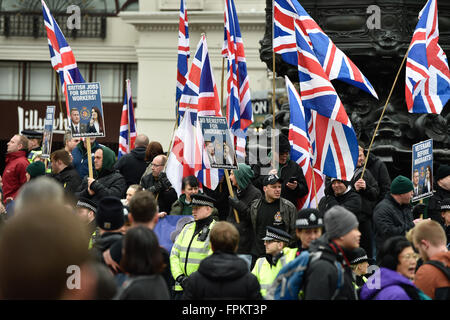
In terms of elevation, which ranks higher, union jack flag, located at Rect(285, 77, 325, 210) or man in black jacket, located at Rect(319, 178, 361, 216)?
union jack flag, located at Rect(285, 77, 325, 210)

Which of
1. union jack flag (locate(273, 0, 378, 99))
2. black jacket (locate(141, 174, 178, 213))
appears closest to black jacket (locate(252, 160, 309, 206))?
union jack flag (locate(273, 0, 378, 99))

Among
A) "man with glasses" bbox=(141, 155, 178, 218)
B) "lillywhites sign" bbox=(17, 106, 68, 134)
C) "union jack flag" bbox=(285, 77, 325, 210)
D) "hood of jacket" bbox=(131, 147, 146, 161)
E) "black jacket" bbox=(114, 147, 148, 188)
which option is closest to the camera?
"union jack flag" bbox=(285, 77, 325, 210)

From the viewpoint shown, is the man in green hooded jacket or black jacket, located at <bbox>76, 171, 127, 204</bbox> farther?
the man in green hooded jacket

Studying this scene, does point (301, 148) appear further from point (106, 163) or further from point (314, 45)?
point (106, 163)

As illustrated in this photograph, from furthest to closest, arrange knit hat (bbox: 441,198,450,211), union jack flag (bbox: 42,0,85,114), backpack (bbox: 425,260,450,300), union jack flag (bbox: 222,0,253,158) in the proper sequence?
union jack flag (bbox: 222,0,253,158) → union jack flag (bbox: 42,0,85,114) → knit hat (bbox: 441,198,450,211) → backpack (bbox: 425,260,450,300)

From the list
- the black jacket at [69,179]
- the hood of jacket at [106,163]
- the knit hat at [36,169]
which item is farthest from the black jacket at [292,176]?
the knit hat at [36,169]

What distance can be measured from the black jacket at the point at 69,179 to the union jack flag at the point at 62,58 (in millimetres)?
1215

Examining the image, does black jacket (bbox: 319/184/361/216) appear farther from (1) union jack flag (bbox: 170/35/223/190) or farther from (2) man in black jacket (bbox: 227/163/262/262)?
(1) union jack flag (bbox: 170/35/223/190)

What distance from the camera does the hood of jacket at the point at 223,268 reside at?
241 inches

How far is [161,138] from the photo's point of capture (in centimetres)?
2978

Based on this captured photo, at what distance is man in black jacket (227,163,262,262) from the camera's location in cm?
929

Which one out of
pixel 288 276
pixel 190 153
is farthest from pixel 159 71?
pixel 288 276

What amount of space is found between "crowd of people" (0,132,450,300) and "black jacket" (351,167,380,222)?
2cm
